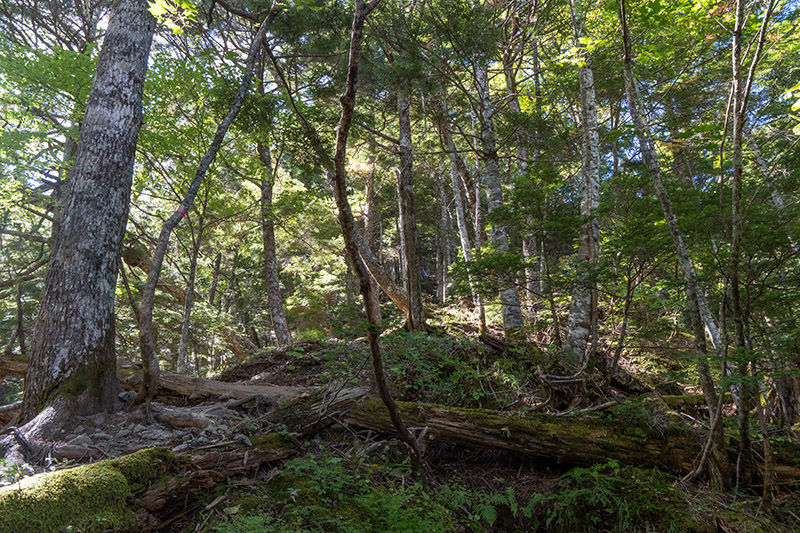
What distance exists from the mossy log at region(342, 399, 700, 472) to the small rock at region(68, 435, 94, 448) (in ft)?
7.70

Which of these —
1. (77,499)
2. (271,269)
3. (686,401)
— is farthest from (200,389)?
(686,401)

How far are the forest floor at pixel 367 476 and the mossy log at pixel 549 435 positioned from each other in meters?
0.09

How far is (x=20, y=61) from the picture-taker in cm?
713

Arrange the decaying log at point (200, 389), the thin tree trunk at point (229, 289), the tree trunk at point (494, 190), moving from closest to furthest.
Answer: the decaying log at point (200, 389)
the tree trunk at point (494, 190)
the thin tree trunk at point (229, 289)

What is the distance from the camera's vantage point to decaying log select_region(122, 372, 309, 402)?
4938 millimetres

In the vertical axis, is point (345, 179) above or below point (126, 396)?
above

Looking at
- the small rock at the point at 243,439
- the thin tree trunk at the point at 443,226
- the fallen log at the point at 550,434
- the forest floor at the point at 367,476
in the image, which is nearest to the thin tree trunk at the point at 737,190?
the fallen log at the point at 550,434

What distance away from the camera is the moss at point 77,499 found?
77.4 inches

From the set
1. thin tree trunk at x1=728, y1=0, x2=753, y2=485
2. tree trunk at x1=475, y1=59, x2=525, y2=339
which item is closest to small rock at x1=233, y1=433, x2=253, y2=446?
thin tree trunk at x1=728, y1=0, x2=753, y2=485

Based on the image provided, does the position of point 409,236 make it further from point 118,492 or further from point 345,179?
point 118,492

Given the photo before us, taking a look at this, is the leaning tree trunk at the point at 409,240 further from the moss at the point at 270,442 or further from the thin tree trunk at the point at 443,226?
the thin tree trunk at the point at 443,226

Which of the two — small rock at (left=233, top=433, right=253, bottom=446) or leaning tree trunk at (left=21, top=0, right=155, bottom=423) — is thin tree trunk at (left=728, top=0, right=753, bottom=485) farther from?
leaning tree trunk at (left=21, top=0, right=155, bottom=423)

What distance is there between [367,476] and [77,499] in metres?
2.05

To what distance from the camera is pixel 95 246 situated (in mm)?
4109
